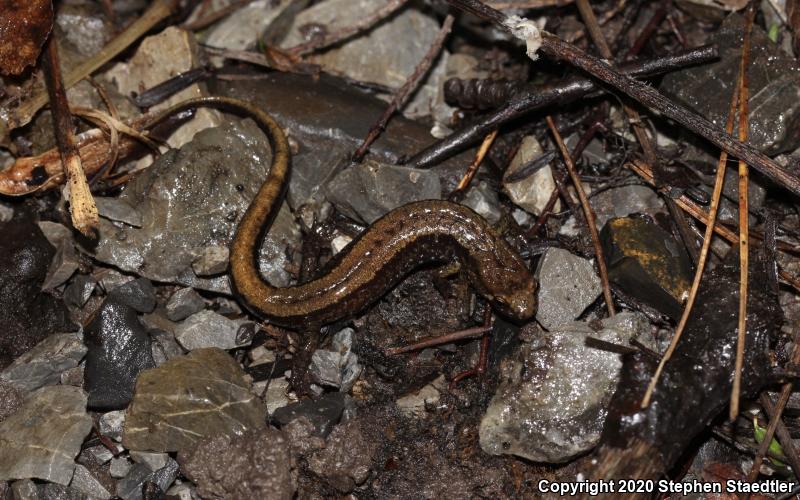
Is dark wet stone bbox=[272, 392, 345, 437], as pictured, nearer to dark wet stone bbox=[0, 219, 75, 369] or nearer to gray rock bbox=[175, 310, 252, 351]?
gray rock bbox=[175, 310, 252, 351]

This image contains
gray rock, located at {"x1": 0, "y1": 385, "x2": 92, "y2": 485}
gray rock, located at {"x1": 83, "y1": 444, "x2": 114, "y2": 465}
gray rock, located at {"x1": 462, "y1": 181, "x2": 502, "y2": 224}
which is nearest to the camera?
gray rock, located at {"x1": 0, "y1": 385, "x2": 92, "y2": 485}

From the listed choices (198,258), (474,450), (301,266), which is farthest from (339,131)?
(474,450)

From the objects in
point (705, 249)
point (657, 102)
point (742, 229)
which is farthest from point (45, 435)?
point (742, 229)

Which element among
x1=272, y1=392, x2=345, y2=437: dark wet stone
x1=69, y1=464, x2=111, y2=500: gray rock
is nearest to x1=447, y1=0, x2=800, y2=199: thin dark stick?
x1=272, y1=392, x2=345, y2=437: dark wet stone

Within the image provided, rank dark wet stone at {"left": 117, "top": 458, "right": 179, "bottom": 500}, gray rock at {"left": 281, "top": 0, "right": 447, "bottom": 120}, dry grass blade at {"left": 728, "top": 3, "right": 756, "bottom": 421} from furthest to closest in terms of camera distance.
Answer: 1. gray rock at {"left": 281, "top": 0, "right": 447, "bottom": 120}
2. dark wet stone at {"left": 117, "top": 458, "right": 179, "bottom": 500}
3. dry grass blade at {"left": 728, "top": 3, "right": 756, "bottom": 421}

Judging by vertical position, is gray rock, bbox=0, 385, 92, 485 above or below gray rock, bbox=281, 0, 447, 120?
below

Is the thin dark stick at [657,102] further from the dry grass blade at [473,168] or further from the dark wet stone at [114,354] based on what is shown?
the dark wet stone at [114,354]

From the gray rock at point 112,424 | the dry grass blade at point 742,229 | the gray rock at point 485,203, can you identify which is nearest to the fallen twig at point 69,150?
the gray rock at point 112,424
